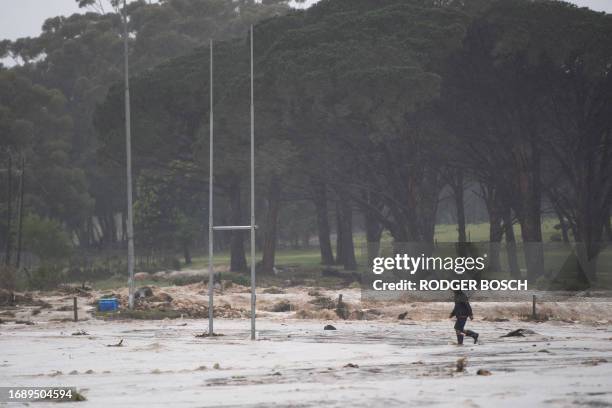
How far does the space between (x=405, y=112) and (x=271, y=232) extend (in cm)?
1682

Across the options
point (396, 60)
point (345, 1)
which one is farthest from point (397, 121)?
point (345, 1)

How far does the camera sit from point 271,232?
240 ft

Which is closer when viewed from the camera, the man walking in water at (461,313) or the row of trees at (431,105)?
the man walking in water at (461,313)


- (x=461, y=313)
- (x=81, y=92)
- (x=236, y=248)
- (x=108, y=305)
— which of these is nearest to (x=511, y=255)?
(x=236, y=248)

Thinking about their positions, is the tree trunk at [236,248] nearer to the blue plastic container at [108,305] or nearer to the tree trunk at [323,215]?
the tree trunk at [323,215]

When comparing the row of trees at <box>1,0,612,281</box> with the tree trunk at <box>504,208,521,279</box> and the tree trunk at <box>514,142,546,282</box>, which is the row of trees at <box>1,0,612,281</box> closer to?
the tree trunk at <box>514,142,546,282</box>

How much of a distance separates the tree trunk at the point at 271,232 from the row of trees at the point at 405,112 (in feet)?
0.37

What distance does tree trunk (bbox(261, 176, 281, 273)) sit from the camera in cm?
7250

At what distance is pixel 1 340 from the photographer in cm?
3089

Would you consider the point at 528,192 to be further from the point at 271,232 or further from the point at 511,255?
the point at 271,232

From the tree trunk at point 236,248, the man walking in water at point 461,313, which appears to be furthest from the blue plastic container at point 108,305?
the tree trunk at point 236,248

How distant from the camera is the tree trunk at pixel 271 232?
72500 millimetres

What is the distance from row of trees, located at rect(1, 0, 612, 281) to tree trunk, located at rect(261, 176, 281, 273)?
0.37 ft

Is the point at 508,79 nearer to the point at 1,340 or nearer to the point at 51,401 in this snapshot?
the point at 1,340
